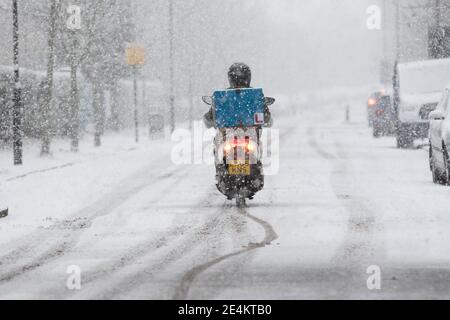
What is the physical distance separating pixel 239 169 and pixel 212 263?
524 centimetres

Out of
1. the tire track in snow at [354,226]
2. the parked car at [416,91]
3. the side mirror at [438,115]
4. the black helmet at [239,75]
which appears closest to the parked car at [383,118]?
the parked car at [416,91]

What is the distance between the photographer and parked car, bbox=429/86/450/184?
16578 millimetres

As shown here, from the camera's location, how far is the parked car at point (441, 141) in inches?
653

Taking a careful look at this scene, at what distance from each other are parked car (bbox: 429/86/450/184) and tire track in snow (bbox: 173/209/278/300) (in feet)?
17.4

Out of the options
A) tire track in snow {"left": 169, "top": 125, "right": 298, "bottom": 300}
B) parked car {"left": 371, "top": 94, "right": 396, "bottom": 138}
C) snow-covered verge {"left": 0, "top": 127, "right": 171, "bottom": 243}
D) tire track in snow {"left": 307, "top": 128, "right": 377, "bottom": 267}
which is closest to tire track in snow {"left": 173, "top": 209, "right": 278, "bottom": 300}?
tire track in snow {"left": 169, "top": 125, "right": 298, "bottom": 300}

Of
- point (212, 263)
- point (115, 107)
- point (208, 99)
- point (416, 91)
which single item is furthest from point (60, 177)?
point (115, 107)

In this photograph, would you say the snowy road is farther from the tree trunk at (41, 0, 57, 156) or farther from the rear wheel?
the tree trunk at (41, 0, 57, 156)

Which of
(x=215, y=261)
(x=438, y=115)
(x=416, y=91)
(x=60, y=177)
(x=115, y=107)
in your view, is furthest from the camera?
(x=115, y=107)

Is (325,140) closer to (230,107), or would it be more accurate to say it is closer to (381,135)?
(381,135)

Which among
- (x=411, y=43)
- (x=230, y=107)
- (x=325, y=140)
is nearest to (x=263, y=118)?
(x=230, y=107)

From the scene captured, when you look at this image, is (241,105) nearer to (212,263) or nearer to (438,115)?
(438,115)

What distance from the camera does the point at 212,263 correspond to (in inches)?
349
